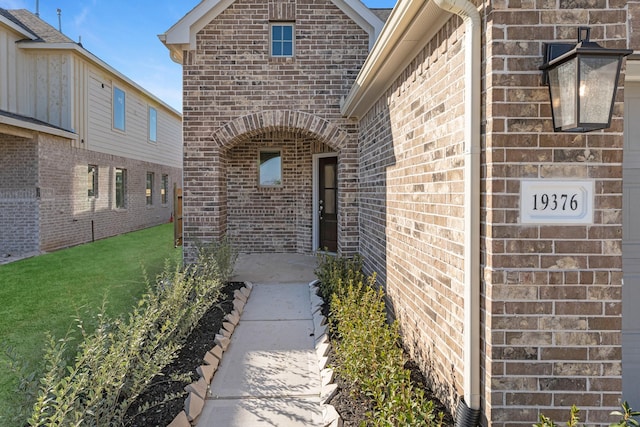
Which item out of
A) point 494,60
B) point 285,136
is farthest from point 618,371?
point 285,136

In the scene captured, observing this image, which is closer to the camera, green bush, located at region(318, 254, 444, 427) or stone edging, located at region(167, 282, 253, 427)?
green bush, located at region(318, 254, 444, 427)

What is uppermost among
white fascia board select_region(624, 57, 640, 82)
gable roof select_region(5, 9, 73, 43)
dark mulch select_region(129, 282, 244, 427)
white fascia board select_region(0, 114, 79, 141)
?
gable roof select_region(5, 9, 73, 43)

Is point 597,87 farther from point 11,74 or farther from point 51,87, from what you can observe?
point 51,87

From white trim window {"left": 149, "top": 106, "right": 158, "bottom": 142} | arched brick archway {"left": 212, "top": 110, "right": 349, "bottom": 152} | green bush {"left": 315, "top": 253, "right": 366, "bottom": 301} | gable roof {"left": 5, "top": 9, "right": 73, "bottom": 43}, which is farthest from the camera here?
white trim window {"left": 149, "top": 106, "right": 158, "bottom": 142}

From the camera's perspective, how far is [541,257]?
2369mm

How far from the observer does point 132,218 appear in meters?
15.6

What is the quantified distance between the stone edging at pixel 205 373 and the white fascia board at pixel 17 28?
9.83 m

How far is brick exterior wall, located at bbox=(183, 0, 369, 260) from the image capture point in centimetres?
713

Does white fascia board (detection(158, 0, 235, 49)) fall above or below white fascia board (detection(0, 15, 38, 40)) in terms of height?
below

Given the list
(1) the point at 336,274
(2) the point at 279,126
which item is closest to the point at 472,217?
(1) the point at 336,274

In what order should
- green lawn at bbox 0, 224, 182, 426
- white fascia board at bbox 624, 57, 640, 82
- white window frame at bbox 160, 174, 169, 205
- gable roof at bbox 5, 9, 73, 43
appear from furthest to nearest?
white window frame at bbox 160, 174, 169, 205 < gable roof at bbox 5, 9, 73, 43 < green lawn at bbox 0, 224, 182, 426 < white fascia board at bbox 624, 57, 640, 82

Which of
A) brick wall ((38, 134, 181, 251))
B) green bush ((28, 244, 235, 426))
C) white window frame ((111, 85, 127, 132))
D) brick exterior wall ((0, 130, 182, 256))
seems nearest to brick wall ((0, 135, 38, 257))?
brick exterior wall ((0, 130, 182, 256))

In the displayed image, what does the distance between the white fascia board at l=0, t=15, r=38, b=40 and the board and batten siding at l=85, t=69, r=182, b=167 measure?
1.68m

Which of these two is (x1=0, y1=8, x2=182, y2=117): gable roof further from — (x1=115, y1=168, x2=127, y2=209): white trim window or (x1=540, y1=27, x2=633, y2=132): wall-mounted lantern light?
(x1=540, y1=27, x2=633, y2=132): wall-mounted lantern light
